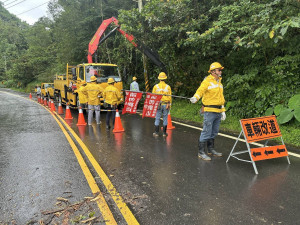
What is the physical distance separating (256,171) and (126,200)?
2481 millimetres

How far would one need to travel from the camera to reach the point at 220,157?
18.2 ft

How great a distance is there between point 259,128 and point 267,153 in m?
0.52

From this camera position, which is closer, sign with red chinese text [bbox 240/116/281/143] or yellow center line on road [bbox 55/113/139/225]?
yellow center line on road [bbox 55/113/139/225]

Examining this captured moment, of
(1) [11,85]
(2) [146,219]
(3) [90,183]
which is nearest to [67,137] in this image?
(3) [90,183]

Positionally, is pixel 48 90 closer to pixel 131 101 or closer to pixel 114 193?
pixel 131 101

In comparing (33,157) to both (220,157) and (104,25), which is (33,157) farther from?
(104,25)

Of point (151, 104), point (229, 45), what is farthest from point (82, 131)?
point (229, 45)

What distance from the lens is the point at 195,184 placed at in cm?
415

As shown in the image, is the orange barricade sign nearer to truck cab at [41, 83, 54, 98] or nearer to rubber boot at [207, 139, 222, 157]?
rubber boot at [207, 139, 222, 157]

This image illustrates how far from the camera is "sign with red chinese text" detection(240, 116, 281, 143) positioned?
4855 mm

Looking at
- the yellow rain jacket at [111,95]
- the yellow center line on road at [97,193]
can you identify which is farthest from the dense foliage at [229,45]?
the yellow center line on road at [97,193]

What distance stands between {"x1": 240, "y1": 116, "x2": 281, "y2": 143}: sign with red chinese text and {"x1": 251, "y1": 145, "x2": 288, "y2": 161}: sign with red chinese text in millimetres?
216

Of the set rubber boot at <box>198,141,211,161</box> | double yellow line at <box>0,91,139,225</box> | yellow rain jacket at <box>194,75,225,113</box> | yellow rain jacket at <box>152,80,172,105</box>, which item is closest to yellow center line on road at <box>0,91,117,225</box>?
double yellow line at <box>0,91,139,225</box>

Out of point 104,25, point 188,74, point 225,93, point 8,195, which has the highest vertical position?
point 104,25
